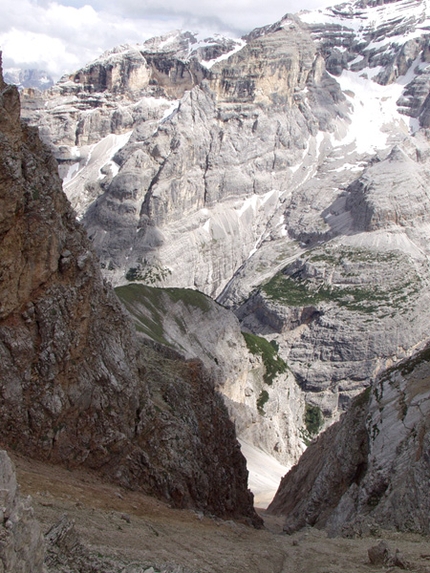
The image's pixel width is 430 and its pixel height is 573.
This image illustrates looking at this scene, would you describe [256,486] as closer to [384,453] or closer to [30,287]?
[384,453]

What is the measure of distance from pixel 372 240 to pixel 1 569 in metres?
173

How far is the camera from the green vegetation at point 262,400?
340 feet

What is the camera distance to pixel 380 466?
3456cm

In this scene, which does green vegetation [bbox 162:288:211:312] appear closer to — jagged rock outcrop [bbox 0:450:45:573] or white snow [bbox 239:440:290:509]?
white snow [bbox 239:440:290:509]

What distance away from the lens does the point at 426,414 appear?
1324 inches

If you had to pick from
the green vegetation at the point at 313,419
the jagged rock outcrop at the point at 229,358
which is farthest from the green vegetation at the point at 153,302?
the green vegetation at the point at 313,419

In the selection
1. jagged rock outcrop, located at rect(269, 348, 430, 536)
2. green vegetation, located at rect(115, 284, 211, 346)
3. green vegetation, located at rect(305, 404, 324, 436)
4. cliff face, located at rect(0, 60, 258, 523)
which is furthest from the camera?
green vegetation, located at rect(305, 404, 324, 436)

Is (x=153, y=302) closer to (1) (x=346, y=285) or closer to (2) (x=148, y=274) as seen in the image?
(1) (x=346, y=285)

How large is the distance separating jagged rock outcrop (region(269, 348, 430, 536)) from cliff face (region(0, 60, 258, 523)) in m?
8.45

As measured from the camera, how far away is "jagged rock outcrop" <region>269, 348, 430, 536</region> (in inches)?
1155

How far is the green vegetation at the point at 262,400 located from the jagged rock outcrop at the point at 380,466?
Answer: 5157 cm

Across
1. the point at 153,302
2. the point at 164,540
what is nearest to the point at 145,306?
the point at 153,302

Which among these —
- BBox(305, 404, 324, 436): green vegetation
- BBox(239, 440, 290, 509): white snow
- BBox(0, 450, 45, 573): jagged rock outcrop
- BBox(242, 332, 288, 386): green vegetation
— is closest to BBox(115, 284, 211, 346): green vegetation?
BBox(242, 332, 288, 386): green vegetation

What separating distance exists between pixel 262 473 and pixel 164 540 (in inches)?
2333
